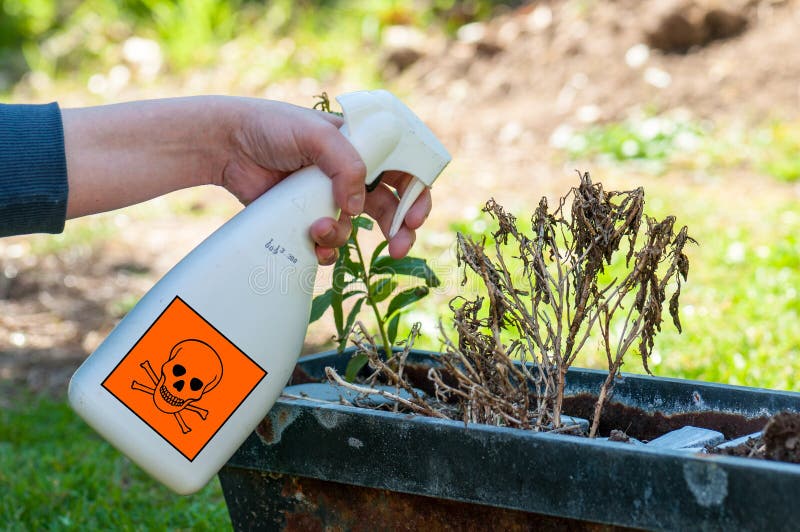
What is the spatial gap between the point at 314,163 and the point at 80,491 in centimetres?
133

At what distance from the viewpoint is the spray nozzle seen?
146 centimetres

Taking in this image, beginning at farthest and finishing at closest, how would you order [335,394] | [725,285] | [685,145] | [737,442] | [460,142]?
[460,142], [685,145], [725,285], [335,394], [737,442]

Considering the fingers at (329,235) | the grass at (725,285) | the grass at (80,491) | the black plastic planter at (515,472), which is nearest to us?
the black plastic planter at (515,472)

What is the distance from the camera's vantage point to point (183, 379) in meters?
1.31

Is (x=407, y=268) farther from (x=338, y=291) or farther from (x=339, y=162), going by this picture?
(x=339, y=162)

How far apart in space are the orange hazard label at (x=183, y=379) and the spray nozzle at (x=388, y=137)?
389mm

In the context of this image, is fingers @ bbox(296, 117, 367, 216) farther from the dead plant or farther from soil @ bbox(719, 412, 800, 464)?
soil @ bbox(719, 412, 800, 464)

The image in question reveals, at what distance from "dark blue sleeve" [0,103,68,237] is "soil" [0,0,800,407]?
180 cm

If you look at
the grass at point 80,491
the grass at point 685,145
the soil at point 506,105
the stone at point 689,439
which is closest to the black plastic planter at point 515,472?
the stone at point 689,439

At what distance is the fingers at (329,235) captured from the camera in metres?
1.43

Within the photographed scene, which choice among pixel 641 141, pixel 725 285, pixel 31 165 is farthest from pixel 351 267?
pixel 641 141

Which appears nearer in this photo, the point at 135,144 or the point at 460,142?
the point at 135,144

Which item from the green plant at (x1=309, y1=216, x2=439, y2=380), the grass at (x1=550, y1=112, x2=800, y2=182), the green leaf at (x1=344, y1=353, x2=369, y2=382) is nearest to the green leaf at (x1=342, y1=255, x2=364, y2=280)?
the green plant at (x1=309, y1=216, x2=439, y2=380)

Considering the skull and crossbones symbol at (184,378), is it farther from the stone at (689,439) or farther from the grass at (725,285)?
the grass at (725,285)
